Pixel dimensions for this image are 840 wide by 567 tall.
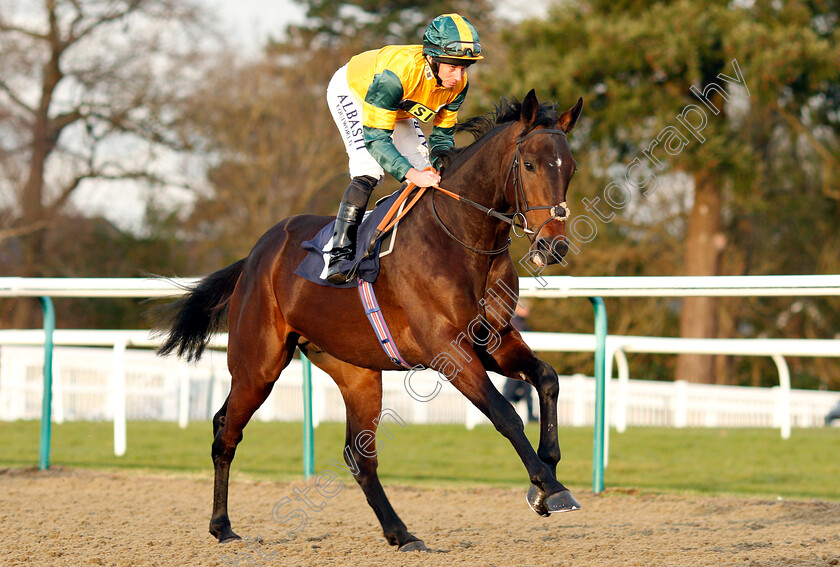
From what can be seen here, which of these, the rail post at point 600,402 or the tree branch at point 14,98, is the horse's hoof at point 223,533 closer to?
the rail post at point 600,402

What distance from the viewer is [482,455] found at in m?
7.77

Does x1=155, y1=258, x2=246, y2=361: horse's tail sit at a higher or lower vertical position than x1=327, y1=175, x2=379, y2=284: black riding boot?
lower

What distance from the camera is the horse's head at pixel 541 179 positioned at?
3375 mm

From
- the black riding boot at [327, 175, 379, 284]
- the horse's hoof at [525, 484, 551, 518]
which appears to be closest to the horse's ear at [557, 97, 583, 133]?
the black riding boot at [327, 175, 379, 284]

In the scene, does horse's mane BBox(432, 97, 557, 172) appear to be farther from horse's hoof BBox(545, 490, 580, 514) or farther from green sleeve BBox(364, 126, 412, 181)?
horse's hoof BBox(545, 490, 580, 514)

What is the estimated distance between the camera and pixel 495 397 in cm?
354

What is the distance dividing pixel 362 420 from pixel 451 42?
183 cm

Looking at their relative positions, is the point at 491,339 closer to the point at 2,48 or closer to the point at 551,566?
the point at 551,566

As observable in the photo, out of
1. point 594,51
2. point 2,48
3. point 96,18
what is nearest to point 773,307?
point 594,51

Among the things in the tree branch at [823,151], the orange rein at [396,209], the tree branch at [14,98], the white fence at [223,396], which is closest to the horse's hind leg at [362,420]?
the orange rein at [396,209]

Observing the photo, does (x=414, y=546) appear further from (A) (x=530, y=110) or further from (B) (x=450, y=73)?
(B) (x=450, y=73)

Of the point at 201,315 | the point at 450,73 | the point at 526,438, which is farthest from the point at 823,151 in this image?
the point at 526,438

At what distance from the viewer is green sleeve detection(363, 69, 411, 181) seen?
385 cm

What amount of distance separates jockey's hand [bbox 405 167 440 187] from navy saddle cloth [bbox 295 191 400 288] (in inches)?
9.9
